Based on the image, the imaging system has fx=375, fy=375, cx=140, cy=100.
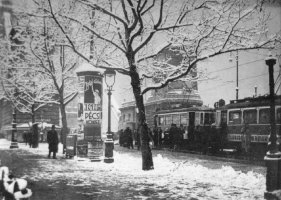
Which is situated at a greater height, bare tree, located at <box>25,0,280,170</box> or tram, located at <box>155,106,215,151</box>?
bare tree, located at <box>25,0,280,170</box>

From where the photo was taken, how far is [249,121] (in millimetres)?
21438

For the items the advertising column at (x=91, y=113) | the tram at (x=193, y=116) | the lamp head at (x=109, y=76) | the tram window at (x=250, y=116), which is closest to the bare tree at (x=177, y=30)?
the lamp head at (x=109, y=76)

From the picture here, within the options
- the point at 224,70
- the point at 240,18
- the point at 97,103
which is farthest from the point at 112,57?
the point at 224,70

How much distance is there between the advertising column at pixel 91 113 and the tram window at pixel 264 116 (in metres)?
8.84

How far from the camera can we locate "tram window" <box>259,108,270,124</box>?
20205mm

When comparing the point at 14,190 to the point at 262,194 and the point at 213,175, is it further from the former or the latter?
the point at 213,175

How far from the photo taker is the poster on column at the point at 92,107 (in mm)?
18391

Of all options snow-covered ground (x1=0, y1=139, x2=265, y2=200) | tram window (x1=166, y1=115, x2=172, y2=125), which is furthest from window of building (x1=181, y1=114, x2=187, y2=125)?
snow-covered ground (x1=0, y1=139, x2=265, y2=200)

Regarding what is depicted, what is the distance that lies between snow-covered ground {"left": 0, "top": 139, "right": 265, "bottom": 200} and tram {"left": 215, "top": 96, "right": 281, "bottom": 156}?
22.8 feet

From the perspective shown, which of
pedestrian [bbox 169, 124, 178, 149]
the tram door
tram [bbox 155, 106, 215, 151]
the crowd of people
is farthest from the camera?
the tram door

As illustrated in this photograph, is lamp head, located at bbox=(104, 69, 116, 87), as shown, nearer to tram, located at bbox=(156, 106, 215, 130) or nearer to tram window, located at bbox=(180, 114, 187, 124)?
tram, located at bbox=(156, 106, 215, 130)

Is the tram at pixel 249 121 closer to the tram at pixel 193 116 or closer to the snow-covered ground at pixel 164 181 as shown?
the tram at pixel 193 116

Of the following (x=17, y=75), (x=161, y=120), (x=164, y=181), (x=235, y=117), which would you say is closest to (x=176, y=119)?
(x=161, y=120)

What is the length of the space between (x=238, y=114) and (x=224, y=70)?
13.0 metres
